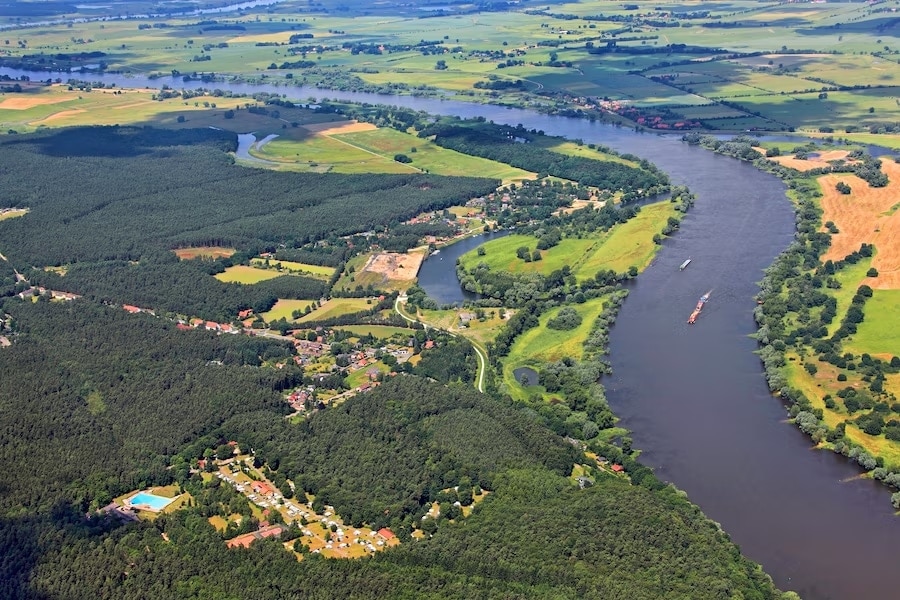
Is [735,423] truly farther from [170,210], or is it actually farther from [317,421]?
[170,210]

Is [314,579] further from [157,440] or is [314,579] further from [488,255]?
[488,255]

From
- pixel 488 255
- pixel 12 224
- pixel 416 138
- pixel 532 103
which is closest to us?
pixel 488 255

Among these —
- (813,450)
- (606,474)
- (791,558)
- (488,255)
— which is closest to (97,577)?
(606,474)

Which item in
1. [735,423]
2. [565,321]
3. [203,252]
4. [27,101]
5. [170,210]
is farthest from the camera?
[27,101]

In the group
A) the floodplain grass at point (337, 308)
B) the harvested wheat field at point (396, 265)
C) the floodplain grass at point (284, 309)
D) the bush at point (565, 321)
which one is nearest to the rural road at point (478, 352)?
the floodplain grass at point (337, 308)

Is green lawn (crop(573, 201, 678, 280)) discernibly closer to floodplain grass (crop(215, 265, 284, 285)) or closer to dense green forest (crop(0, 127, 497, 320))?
dense green forest (crop(0, 127, 497, 320))

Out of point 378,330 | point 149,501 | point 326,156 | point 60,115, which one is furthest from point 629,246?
point 60,115
